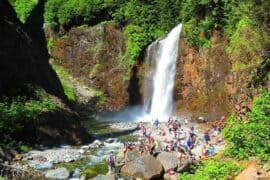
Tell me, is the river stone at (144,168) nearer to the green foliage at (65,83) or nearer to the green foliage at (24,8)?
the green foliage at (65,83)

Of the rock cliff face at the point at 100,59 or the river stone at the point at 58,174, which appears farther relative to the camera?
the rock cliff face at the point at 100,59

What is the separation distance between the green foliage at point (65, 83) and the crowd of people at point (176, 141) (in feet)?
39.8

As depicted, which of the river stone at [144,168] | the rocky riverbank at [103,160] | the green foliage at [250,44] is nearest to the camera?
the river stone at [144,168]

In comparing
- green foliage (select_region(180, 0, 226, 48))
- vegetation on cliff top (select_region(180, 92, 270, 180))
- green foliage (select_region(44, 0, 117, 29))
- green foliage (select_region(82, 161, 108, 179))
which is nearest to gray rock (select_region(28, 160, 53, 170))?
green foliage (select_region(82, 161, 108, 179))

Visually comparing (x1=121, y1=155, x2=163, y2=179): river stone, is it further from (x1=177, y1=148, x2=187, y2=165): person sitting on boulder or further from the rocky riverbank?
(x1=177, y1=148, x2=187, y2=165): person sitting on boulder

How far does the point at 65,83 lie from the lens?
2292 inches

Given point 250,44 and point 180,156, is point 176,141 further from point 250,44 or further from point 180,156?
point 250,44

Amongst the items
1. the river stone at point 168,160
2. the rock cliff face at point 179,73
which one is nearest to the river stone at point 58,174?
A: the river stone at point 168,160

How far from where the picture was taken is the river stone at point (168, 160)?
29.3 metres

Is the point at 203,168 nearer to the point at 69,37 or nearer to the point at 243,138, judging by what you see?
the point at 243,138

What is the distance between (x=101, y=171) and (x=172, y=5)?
30274mm

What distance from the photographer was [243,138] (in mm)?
22625

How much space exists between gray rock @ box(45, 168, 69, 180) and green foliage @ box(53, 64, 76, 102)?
24.8 meters

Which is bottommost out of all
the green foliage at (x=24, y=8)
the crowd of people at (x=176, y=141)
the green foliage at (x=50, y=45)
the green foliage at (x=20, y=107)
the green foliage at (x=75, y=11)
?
the crowd of people at (x=176, y=141)
